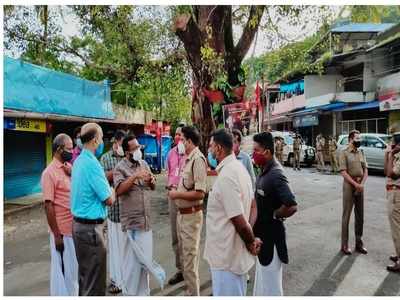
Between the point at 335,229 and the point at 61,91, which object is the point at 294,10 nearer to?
the point at 335,229

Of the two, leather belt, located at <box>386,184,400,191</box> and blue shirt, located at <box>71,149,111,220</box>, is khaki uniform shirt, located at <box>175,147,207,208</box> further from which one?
leather belt, located at <box>386,184,400,191</box>

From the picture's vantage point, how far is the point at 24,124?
1040 centimetres

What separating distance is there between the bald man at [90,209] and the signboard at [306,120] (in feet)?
80.2

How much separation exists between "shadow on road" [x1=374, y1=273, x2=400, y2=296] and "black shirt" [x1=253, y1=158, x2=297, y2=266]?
5.47 feet

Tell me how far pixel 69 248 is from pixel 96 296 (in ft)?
2.04

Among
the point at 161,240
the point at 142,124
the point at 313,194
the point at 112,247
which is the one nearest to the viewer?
the point at 112,247

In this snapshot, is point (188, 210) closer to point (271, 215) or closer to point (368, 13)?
point (271, 215)

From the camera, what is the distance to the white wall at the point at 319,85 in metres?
27.4

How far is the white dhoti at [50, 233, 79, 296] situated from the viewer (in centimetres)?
389

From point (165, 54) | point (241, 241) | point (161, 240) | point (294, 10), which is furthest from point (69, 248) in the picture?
point (165, 54)

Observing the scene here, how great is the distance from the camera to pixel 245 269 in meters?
2.97

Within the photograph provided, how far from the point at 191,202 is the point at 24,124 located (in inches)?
312

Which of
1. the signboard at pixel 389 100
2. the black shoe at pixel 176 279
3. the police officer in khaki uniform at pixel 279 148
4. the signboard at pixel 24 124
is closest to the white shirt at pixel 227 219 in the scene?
the black shoe at pixel 176 279

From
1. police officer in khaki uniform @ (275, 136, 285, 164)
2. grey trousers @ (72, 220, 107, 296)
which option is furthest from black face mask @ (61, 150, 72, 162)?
police officer in khaki uniform @ (275, 136, 285, 164)
